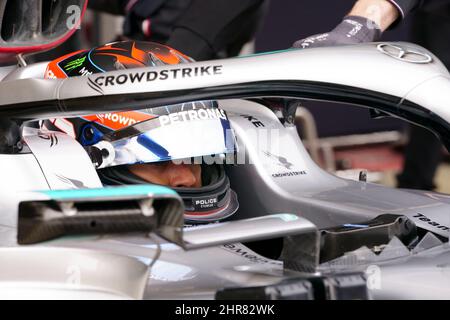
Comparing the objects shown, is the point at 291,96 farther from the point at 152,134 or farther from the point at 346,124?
the point at 346,124

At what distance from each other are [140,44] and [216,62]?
57cm

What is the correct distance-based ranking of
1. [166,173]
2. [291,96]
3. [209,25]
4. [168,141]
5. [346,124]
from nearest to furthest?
[291,96] → [168,141] → [166,173] → [209,25] → [346,124]

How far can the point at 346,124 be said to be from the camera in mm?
5949

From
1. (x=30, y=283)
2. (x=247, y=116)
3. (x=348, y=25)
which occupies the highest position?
(x=348, y=25)

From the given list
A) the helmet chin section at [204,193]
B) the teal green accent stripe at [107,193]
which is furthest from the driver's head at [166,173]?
the teal green accent stripe at [107,193]

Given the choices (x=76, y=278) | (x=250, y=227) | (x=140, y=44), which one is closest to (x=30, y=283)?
(x=76, y=278)

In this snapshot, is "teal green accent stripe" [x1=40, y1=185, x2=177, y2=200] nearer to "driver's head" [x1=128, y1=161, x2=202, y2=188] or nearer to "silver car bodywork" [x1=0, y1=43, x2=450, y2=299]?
"silver car bodywork" [x1=0, y1=43, x2=450, y2=299]

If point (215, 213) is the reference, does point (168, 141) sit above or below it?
above

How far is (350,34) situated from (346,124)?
339 centimetres

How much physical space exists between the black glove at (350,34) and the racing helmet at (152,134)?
1.03 feet

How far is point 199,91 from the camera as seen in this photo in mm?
2068

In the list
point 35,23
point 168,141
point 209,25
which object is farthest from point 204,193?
point 209,25

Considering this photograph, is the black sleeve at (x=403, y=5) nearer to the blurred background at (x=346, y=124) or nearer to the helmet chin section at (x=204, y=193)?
the helmet chin section at (x=204, y=193)
